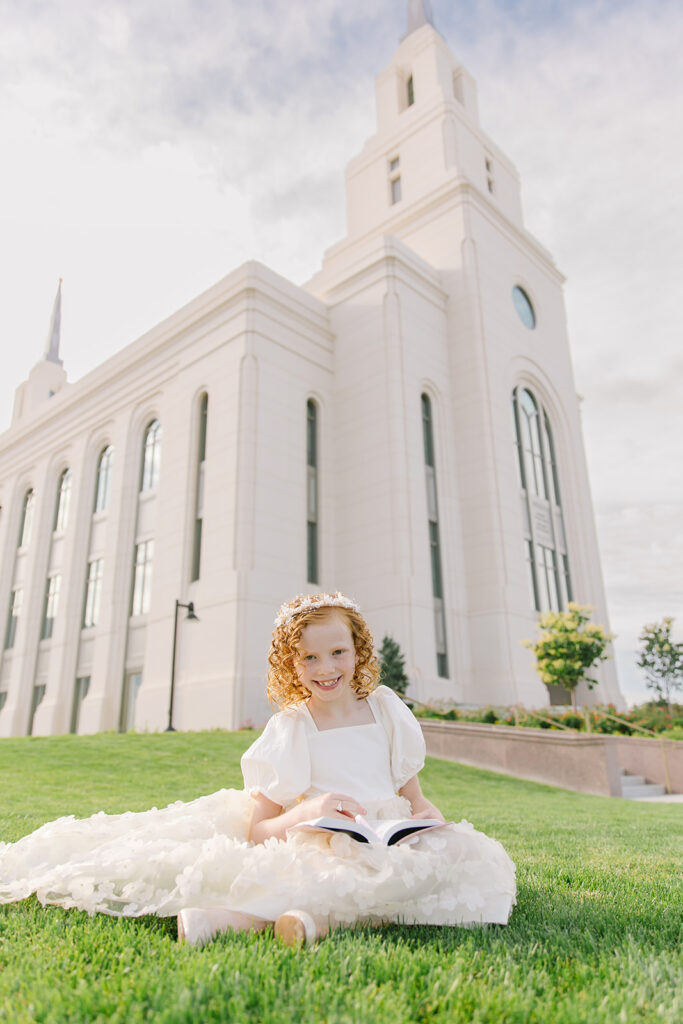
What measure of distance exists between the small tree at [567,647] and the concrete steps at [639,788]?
4.55 m

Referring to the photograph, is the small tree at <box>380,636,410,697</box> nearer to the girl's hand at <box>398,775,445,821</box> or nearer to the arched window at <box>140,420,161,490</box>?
the arched window at <box>140,420,161,490</box>

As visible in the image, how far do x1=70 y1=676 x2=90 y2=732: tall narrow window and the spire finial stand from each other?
3566 cm

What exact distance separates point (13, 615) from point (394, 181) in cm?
2676

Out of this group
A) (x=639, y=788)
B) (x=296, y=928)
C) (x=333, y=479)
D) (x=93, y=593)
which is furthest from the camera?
(x=93, y=593)

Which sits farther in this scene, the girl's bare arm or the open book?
the girl's bare arm

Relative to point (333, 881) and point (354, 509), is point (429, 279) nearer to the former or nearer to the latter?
point (354, 509)

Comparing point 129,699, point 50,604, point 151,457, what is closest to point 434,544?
point 151,457

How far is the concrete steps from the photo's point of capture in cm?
1432

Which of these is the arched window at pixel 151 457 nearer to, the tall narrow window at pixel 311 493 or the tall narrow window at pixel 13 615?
the tall narrow window at pixel 311 493

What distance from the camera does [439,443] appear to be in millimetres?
25281

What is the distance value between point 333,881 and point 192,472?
2212 cm

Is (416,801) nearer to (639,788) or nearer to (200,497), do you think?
(639,788)

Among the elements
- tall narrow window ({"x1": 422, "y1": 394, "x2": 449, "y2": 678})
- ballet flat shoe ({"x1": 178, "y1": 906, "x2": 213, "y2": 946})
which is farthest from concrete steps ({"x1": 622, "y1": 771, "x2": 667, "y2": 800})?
ballet flat shoe ({"x1": 178, "y1": 906, "x2": 213, "y2": 946})

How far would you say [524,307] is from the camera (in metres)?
30.9
